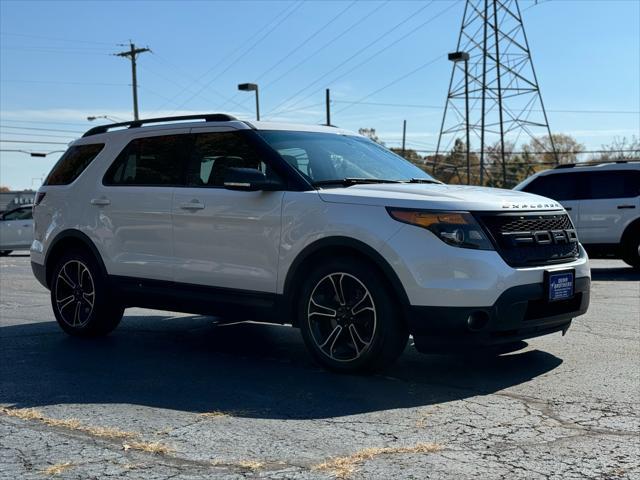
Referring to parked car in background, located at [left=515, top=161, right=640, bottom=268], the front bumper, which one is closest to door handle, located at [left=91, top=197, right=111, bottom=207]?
the front bumper

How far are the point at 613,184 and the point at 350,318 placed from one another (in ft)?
32.3

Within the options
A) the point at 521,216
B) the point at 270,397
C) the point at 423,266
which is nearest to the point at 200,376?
the point at 270,397

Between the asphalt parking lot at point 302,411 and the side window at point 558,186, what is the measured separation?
7.31 m

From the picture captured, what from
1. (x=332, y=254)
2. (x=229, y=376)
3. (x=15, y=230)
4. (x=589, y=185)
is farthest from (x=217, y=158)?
(x=15, y=230)

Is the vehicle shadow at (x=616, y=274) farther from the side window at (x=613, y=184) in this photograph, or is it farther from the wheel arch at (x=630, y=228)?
the side window at (x=613, y=184)

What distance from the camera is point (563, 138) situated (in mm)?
108375

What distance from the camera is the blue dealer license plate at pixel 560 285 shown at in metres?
5.73

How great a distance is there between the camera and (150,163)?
7.29 metres

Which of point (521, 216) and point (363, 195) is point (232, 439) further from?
point (521, 216)

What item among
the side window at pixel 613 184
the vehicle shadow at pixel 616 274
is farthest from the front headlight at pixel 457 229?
the side window at pixel 613 184

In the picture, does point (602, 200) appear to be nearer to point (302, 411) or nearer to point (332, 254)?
point (332, 254)

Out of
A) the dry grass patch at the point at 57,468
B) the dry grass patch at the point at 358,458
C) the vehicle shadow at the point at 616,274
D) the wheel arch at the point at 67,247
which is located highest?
the wheel arch at the point at 67,247

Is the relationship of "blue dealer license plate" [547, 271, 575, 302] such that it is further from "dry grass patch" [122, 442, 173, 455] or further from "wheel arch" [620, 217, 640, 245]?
"wheel arch" [620, 217, 640, 245]

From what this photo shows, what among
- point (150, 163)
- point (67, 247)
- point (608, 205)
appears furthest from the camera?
point (608, 205)
